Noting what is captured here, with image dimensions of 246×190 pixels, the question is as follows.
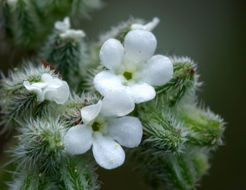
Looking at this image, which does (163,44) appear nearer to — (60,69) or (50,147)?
(60,69)

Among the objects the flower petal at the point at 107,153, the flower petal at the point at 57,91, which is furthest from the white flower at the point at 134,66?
the flower petal at the point at 107,153

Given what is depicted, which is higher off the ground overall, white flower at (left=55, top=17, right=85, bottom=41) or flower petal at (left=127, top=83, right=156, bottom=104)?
white flower at (left=55, top=17, right=85, bottom=41)

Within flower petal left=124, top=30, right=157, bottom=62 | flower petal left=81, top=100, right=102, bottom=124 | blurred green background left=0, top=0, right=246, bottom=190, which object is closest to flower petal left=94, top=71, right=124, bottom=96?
flower petal left=81, top=100, right=102, bottom=124

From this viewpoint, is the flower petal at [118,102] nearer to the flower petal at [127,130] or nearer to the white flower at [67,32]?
the flower petal at [127,130]

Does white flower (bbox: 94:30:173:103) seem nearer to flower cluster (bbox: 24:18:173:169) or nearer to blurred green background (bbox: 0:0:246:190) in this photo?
flower cluster (bbox: 24:18:173:169)

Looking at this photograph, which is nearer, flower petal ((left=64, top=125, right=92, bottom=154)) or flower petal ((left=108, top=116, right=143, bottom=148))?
flower petal ((left=64, top=125, right=92, bottom=154))

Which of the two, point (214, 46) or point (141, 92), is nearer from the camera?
point (141, 92)

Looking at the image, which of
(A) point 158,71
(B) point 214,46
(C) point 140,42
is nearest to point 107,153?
(A) point 158,71

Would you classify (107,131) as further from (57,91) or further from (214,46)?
(214,46)
